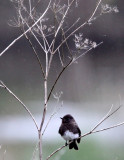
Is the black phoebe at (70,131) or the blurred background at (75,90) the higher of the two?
the blurred background at (75,90)

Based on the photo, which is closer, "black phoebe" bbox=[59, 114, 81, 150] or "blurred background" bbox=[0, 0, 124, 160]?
"black phoebe" bbox=[59, 114, 81, 150]

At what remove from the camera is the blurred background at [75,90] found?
13125mm

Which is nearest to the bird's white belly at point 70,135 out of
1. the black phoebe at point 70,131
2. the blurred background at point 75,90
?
the black phoebe at point 70,131

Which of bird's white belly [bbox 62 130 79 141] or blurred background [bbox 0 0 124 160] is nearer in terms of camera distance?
bird's white belly [bbox 62 130 79 141]

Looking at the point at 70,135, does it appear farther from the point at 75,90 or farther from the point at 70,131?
the point at 75,90

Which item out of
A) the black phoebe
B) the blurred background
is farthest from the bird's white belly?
the blurred background

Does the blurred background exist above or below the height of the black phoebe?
above

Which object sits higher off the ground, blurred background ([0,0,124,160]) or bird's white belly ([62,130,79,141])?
blurred background ([0,0,124,160])

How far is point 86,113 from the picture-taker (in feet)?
52.0

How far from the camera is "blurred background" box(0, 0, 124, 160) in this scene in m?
13.1

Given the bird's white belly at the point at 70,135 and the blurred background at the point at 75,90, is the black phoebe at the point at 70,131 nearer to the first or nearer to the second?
the bird's white belly at the point at 70,135

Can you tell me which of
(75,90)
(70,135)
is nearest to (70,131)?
(70,135)

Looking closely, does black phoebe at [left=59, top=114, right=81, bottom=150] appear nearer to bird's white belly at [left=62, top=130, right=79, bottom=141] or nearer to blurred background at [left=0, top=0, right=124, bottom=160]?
bird's white belly at [left=62, top=130, right=79, bottom=141]

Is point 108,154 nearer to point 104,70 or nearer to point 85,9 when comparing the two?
point 85,9
